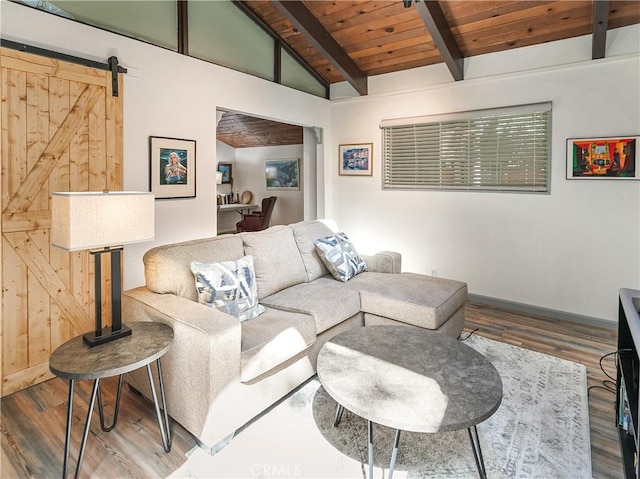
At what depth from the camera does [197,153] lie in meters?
3.70

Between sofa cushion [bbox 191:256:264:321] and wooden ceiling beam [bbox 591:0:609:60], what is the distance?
330 cm

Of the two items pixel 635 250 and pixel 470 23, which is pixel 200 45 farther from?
pixel 635 250

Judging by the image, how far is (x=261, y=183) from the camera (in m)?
8.55

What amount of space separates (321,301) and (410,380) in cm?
110

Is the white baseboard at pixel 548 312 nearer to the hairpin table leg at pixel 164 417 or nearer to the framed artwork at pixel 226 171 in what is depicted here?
the hairpin table leg at pixel 164 417

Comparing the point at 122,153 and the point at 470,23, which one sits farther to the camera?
the point at 470,23

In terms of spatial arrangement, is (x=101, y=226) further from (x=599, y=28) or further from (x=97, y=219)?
(x=599, y=28)

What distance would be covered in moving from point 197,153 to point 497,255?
11.1ft

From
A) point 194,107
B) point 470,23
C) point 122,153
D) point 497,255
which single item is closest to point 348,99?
point 470,23

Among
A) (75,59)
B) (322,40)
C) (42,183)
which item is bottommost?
(42,183)

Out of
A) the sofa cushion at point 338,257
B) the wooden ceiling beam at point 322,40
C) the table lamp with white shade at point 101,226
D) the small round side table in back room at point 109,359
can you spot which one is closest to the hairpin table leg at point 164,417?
the small round side table in back room at point 109,359

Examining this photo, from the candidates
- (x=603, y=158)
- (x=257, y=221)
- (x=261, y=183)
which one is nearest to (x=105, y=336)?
(x=603, y=158)

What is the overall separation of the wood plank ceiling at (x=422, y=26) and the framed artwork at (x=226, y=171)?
4.59 meters

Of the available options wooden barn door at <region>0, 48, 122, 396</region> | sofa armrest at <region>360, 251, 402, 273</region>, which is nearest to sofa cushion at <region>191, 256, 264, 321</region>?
wooden barn door at <region>0, 48, 122, 396</region>
